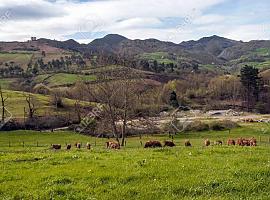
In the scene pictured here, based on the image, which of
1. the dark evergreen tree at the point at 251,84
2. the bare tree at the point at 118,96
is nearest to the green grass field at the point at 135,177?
the bare tree at the point at 118,96

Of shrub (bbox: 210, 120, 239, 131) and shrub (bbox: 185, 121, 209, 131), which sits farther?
shrub (bbox: 210, 120, 239, 131)

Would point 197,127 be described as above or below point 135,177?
below

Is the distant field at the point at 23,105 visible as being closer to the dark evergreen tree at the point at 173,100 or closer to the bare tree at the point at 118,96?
the dark evergreen tree at the point at 173,100

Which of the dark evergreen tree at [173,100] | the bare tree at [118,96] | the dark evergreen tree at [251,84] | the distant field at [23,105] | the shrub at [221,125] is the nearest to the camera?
the bare tree at [118,96]

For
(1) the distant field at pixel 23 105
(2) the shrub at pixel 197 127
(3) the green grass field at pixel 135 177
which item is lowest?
(2) the shrub at pixel 197 127

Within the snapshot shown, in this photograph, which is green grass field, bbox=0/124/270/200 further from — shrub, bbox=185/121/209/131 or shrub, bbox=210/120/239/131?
shrub, bbox=210/120/239/131

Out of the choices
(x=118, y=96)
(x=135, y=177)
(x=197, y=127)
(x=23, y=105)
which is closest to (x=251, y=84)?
(x=197, y=127)

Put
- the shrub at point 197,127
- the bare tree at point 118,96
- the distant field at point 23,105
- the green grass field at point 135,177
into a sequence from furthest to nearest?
the distant field at point 23,105 → the shrub at point 197,127 → the bare tree at point 118,96 → the green grass field at point 135,177

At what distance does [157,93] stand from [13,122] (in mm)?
68302

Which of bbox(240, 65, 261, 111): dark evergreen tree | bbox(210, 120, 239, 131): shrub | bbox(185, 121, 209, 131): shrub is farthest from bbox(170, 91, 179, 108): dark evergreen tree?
bbox(185, 121, 209, 131): shrub

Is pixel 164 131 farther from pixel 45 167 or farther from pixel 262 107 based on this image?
pixel 45 167

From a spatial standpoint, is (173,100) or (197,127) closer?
(197,127)

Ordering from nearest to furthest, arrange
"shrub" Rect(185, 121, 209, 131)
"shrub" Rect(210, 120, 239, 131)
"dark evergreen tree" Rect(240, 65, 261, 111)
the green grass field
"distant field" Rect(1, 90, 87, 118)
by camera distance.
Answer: the green grass field → "shrub" Rect(185, 121, 209, 131) → "shrub" Rect(210, 120, 239, 131) → "distant field" Rect(1, 90, 87, 118) → "dark evergreen tree" Rect(240, 65, 261, 111)

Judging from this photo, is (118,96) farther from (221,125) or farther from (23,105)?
(23,105)
